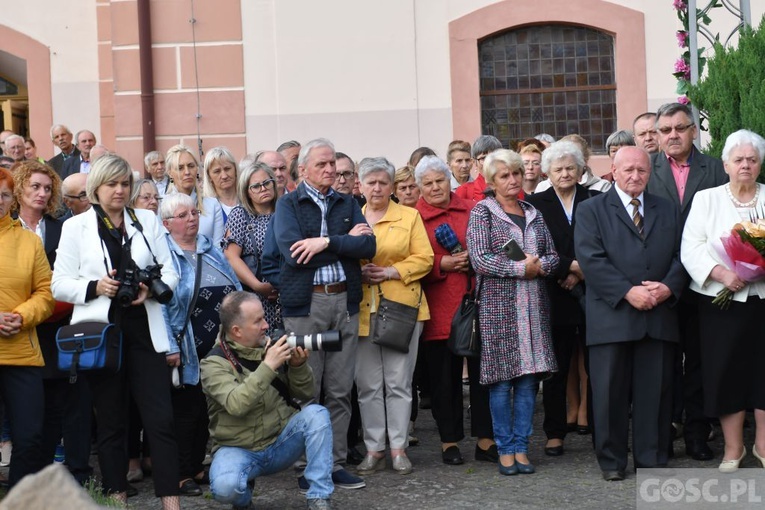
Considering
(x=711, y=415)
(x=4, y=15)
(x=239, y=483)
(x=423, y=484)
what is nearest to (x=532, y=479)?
(x=423, y=484)

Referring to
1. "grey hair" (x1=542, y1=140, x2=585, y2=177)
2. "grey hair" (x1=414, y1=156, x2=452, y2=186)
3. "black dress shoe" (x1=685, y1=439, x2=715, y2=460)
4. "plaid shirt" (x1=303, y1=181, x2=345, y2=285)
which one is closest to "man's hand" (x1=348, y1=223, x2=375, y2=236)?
"plaid shirt" (x1=303, y1=181, x2=345, y2=285)

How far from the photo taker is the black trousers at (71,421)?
288 inches

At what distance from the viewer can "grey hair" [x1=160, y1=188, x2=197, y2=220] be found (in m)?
7.55

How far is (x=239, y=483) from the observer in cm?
640

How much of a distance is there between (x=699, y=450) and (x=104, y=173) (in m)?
4.14

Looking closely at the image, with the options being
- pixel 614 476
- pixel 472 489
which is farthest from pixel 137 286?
pixel 614 476

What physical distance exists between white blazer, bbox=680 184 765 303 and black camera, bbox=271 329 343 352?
7.67 ft

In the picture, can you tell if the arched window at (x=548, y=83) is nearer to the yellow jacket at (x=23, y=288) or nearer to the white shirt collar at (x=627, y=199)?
the white shirt collar at (x=627, y=199)

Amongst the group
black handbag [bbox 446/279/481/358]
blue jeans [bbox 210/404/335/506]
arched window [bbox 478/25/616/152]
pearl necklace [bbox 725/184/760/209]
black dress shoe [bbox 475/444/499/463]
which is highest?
arched window [bbox 478/25/616/152]

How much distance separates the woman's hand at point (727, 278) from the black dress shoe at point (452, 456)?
2024mm

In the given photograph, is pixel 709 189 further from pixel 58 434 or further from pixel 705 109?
pixel 58 434

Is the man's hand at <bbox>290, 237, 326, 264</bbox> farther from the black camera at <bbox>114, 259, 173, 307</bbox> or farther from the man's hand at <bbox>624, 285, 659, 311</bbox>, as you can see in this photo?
the man's hand at <bbox>624, 285, 659, 311</bbox>

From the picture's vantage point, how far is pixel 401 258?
25.6 feet

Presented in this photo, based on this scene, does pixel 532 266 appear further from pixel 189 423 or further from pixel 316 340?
pixel 189 423
